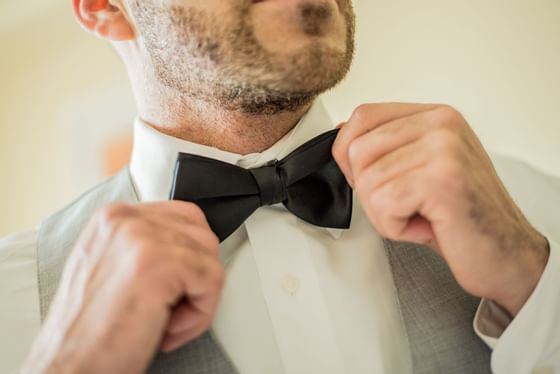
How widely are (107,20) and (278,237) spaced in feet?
1.73

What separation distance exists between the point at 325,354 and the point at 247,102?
40 centimetres

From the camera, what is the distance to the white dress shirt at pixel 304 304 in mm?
761

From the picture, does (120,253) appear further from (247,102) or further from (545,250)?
(545,250)

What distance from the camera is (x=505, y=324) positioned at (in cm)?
80

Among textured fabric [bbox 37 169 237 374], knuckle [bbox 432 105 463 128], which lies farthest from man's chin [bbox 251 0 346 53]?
textured fabric [bbox 37 169 237 374]

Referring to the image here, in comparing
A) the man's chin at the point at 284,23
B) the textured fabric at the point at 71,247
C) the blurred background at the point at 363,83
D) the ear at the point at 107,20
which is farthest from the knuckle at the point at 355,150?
the blurred background at the point at 363,83

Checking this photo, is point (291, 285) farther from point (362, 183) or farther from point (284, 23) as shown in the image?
point (284, 23)

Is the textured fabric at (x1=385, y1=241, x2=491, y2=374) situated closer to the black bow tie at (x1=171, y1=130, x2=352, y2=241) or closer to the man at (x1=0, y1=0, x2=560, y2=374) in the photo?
the man at (x1=0, y1=0, x2=560, y2=374)

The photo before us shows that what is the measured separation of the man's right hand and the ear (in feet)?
1.61

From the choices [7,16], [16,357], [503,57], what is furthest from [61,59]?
[16,357]

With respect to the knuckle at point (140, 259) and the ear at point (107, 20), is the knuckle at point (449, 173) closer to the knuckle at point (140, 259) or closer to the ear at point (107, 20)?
the knuckle at point (140, 259)

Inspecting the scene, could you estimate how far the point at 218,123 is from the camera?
96cm

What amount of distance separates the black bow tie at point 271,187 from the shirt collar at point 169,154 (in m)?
0.06

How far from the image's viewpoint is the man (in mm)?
632
